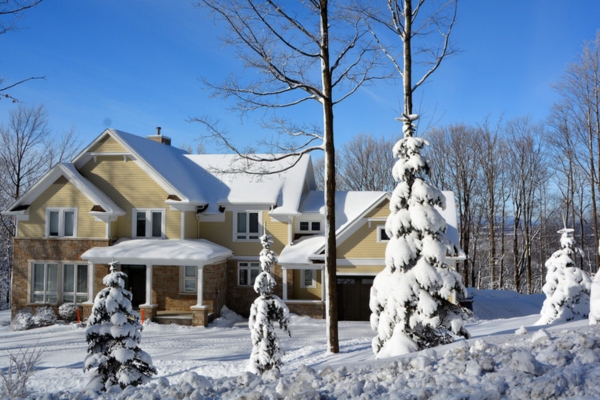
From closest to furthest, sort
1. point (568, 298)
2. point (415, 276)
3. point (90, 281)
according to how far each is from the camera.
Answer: point (415, 276)
point (568, 298)
point (90, 281)

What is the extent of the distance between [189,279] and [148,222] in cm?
Answer: 340

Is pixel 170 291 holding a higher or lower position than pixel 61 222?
lower

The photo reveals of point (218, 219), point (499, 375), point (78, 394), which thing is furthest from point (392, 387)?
point (218, 219)

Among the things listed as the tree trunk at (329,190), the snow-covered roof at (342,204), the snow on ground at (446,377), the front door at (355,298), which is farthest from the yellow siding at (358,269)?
the snow on ground at (446,377)

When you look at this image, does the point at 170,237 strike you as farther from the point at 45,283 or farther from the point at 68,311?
the point at 45,283

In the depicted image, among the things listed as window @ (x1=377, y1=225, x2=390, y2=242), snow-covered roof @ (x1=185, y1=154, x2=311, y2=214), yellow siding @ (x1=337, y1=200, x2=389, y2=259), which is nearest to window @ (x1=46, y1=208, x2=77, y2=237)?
snow-covered roof @ (x1=185, y1=154, x2=311, y2=214)

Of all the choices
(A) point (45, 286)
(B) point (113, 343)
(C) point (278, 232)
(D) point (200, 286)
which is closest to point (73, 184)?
(A) point (45, 286)

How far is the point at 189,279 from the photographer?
22.2m

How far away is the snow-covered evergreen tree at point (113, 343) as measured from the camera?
32.8 ft

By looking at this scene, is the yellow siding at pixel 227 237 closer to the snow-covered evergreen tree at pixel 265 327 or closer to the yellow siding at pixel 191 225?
the yellow siding at pixel 191 225

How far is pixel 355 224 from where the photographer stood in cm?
2075

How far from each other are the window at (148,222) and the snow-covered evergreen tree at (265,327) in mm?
11264

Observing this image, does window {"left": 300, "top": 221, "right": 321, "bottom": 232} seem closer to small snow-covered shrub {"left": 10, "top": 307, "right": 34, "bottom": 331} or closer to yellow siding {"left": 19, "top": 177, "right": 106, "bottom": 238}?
yellow siding {"left": 19, "top": 177, "right": 106, "bottom": 238}

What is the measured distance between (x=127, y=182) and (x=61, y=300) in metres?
6.23
